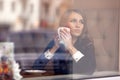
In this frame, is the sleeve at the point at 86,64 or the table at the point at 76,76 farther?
the sleeve at the point at 86,64

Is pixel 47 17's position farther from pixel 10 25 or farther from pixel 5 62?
pixel 5 62

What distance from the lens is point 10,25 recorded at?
6.57ft

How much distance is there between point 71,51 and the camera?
2.00 metres

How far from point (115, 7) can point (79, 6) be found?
0.79 feet

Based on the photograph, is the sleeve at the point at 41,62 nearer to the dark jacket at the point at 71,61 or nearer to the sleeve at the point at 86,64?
the dark jacket at the point at 71,61

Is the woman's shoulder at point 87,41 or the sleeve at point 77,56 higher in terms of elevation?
the woman's shoulder at point 87,41

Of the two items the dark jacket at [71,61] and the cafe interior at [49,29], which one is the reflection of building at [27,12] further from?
the dark jacket at [71,61]

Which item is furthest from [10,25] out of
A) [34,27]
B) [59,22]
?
[59,22]

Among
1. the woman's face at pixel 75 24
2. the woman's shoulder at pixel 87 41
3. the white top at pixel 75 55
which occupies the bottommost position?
the white top at pixel 75 55

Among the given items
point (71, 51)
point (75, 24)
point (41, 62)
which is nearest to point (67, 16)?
point (75, 24)

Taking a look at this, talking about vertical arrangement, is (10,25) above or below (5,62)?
above

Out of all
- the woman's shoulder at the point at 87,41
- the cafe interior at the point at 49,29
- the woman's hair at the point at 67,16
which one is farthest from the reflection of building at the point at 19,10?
the woman's shoulder at the point at 87,41

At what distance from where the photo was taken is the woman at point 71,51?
6.50 feet

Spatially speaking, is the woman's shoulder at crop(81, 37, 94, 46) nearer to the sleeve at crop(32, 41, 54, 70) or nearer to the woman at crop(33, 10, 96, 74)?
the woman at crop(33, 10, 96, 74)
